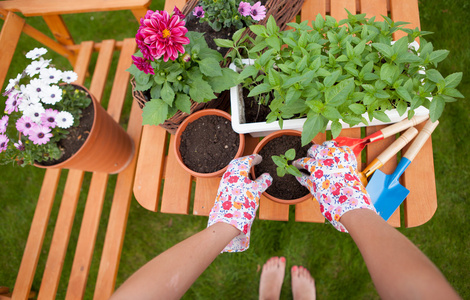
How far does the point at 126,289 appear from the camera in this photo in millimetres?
676

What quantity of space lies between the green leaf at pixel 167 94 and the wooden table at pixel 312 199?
0.32 m

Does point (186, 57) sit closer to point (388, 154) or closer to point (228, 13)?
point (228, 13)

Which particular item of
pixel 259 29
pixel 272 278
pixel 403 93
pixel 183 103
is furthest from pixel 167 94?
pixel 272 278

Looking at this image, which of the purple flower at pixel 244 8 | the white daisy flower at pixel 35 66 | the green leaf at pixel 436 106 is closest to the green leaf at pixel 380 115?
the green leaf at pixel 436 106

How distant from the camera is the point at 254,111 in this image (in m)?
1.10

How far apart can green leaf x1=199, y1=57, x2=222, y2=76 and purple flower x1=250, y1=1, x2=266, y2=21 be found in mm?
223

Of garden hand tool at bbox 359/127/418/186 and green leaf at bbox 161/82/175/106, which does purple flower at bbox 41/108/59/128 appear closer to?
green leaf at bbox 161/82/175/106

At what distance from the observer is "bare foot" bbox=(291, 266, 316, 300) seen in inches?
63.5

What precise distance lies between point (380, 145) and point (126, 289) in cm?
94

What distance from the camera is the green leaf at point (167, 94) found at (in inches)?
35.0

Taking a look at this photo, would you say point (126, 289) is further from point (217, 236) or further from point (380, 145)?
point (380, 145)

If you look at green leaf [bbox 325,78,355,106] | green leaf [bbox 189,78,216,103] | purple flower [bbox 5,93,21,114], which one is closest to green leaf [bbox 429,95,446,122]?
green leaf [bbox 325,78,355,106]

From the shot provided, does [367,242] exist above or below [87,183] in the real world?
above

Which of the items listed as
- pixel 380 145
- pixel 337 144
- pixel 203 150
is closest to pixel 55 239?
pixel 203 150
